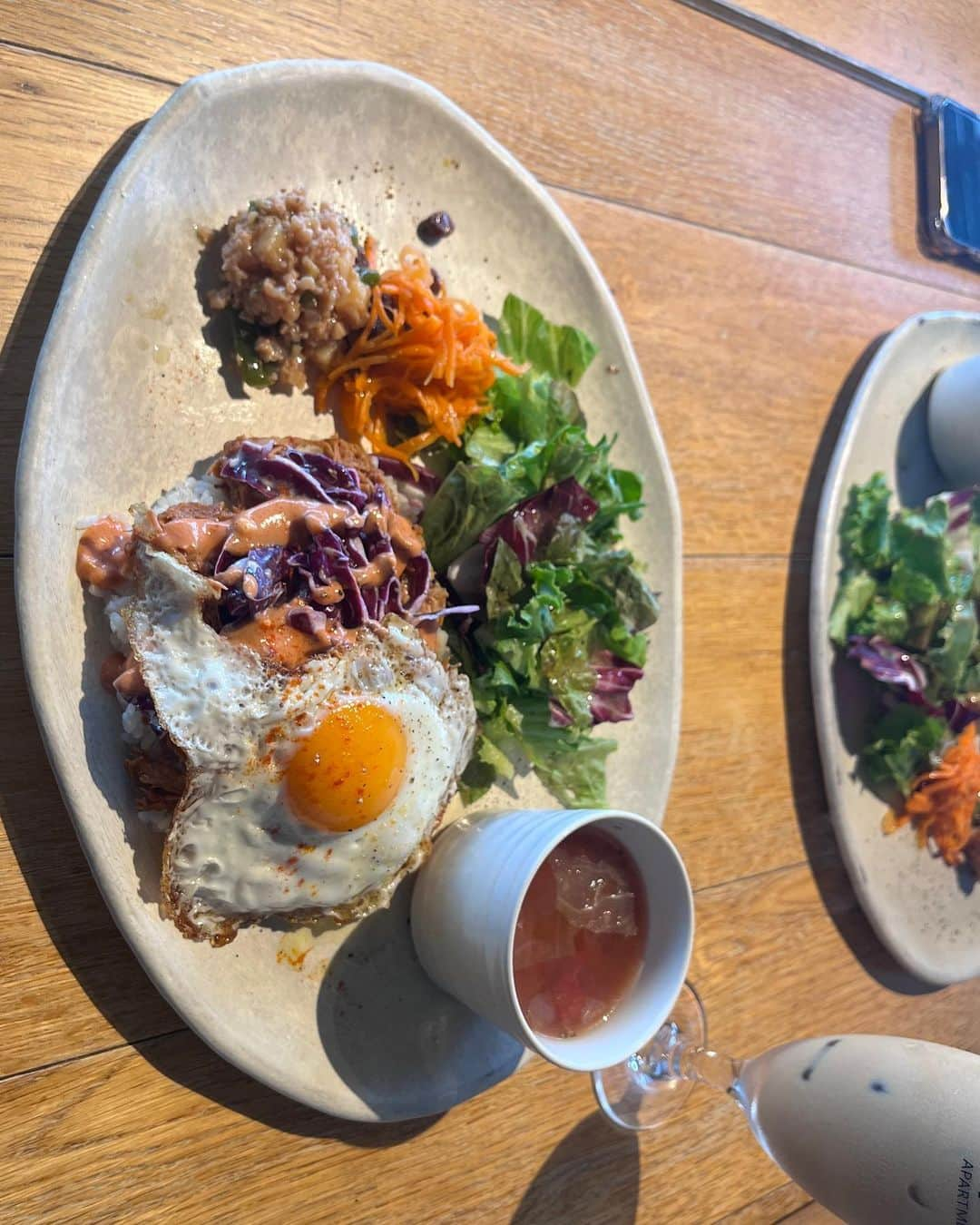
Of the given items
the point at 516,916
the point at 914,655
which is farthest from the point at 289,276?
the point at 914,655

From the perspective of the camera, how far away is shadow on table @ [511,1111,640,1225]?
199cm

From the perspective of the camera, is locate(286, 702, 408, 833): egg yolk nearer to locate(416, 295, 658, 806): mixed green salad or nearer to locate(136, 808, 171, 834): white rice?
locate(136, 808, 171, 834): white rice

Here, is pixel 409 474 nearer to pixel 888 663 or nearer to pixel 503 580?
pixel 503 580

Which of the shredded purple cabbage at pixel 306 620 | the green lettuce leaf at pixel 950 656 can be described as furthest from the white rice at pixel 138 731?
the green lettuce leaf at pixel 950 656

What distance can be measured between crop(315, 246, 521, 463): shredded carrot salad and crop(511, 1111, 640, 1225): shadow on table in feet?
5.10

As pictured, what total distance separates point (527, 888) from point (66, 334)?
120 centimetres

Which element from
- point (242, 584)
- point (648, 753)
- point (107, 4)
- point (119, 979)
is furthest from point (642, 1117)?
point (107, 4)

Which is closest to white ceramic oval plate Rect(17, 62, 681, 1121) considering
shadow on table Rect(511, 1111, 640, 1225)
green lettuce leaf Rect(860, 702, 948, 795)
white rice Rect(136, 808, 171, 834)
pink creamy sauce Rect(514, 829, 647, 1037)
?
white rice Rect(136, 808, 171, 834)

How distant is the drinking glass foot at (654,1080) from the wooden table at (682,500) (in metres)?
0.06

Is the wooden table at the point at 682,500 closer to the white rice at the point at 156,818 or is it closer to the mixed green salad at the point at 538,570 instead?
the white rice at the point at 156,818

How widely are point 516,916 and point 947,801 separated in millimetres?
1685

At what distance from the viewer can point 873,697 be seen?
266 cm

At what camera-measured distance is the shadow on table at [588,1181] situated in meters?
1.99

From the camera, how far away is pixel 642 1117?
6.98 feet
